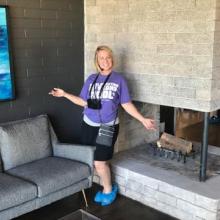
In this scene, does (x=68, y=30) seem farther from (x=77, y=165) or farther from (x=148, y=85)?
(x=77, y=165)

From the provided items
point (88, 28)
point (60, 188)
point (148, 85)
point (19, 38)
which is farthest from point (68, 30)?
→ point (60, 188)

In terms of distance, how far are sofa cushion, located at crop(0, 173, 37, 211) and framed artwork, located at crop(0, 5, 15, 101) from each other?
31.5 inches

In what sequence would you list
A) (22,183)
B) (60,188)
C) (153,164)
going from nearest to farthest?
(22,183)
(60,188)
(153,164)

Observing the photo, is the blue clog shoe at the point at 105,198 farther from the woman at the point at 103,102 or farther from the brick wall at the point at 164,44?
the brick wall at the point at 164,44

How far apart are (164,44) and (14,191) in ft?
5.84

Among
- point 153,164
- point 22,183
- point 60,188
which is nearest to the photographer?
point 22,183

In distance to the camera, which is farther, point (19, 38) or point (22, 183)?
point (19, 38)

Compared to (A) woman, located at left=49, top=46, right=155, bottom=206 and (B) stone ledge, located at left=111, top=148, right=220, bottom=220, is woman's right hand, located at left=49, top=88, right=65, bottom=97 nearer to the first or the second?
(A) woman, located at left=49, top=46, right=155, bottom=206

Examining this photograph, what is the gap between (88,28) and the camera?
143 inches

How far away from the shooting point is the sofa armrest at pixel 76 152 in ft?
10.2

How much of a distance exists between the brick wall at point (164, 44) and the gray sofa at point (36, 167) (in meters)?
0.89

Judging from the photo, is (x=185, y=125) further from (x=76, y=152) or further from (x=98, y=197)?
(x=76, y=152)

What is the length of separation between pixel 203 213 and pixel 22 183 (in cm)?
149

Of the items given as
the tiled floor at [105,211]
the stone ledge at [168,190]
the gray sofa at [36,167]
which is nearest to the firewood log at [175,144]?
the stone ledge at [168,190]
